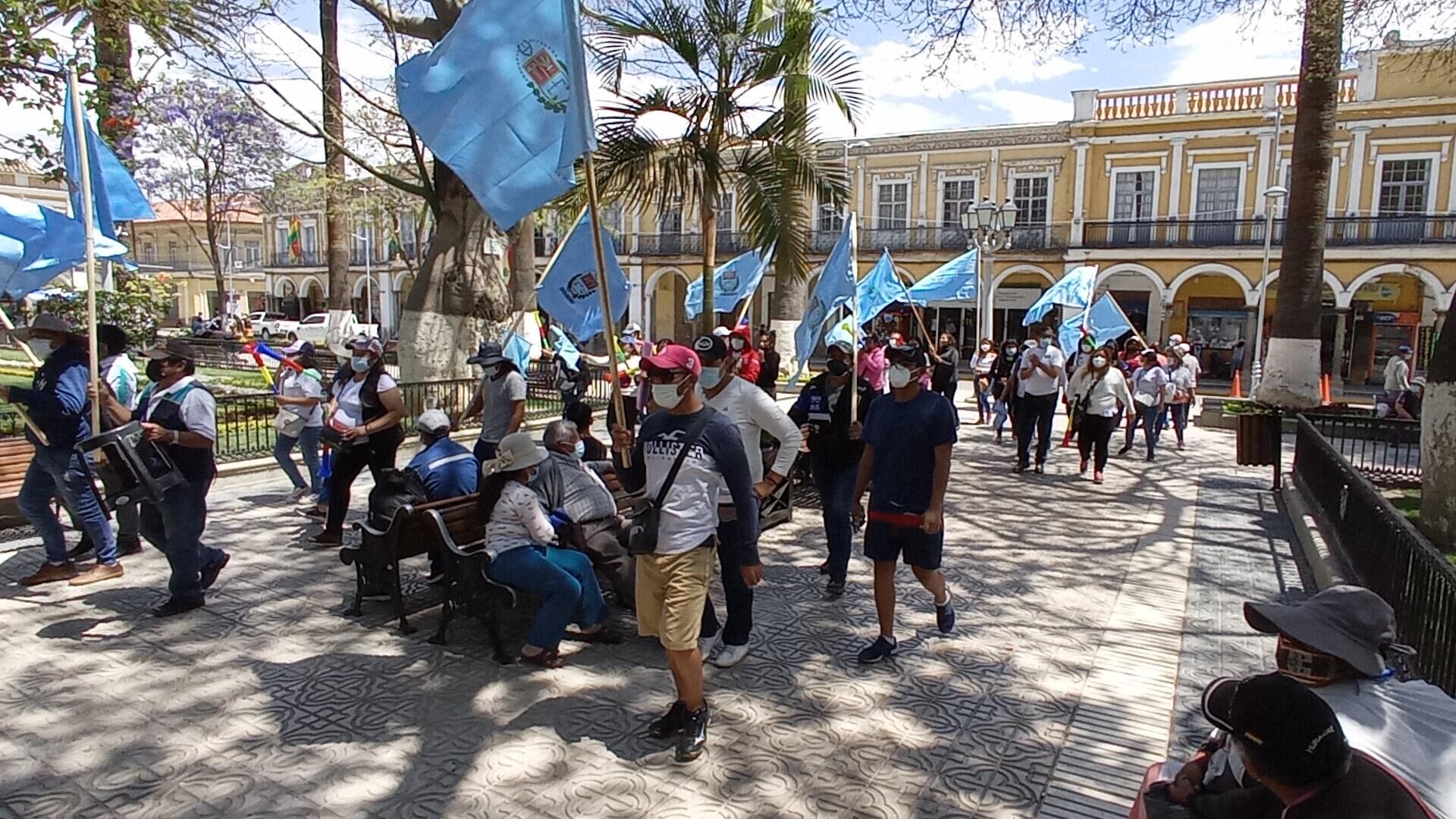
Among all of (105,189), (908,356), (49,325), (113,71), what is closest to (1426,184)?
(908,356)

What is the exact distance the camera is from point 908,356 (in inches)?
186

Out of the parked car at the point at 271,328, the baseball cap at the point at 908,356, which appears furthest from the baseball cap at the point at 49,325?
the parked car at the point at 271,328

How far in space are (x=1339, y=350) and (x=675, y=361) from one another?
31736 mm

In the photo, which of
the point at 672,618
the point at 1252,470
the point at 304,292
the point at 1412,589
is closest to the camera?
the point at 672,618

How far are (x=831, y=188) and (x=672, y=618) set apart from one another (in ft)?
22.1

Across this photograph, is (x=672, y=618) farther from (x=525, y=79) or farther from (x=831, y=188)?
(x=831, y=188)

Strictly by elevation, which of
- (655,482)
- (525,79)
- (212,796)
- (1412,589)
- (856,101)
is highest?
(856,101)

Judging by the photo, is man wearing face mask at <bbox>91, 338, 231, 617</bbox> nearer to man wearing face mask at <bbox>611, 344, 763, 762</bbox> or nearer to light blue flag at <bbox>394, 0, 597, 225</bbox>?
light blue flag at <bbox>394, 0, 597, 225</bbox>

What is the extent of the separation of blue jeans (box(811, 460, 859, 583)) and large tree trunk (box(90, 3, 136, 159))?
8079 millimetres

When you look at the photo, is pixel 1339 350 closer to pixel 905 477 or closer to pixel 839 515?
pixel 839 515

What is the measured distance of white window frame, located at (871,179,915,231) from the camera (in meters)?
32.8

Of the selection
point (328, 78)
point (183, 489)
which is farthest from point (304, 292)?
point (183, 489)

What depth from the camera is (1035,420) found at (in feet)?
34.6

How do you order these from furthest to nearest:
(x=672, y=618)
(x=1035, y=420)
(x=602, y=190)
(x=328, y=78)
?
(x=328, y=78)
(x=1035, y=420)
(x=602, y=190)
(x=672, y=618)
